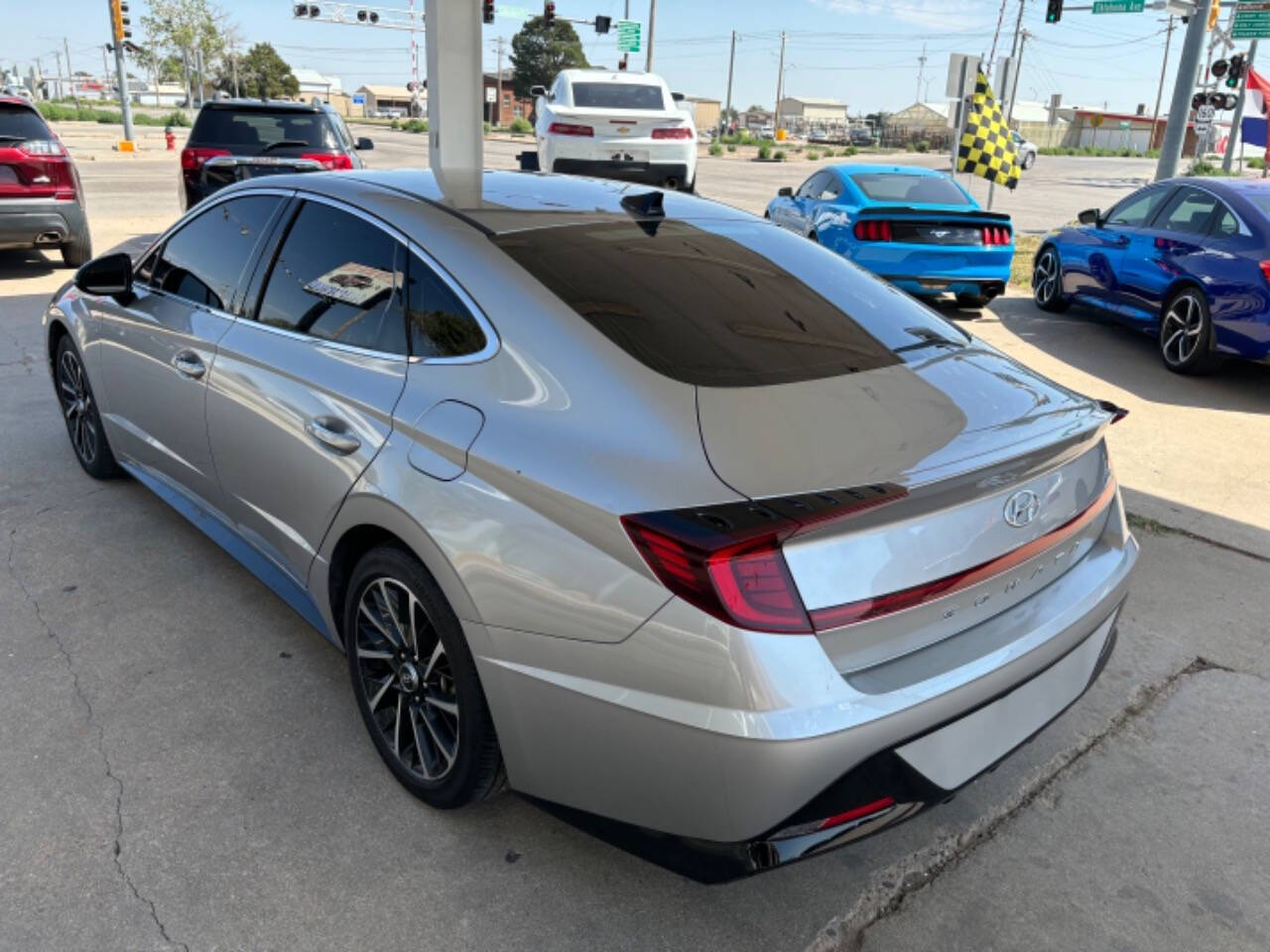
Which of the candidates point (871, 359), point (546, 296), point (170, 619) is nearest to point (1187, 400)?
point (871, 359)

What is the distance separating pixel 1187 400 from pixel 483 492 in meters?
6.33

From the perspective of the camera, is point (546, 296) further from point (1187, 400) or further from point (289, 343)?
point (1187, 400)

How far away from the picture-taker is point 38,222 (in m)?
9.38

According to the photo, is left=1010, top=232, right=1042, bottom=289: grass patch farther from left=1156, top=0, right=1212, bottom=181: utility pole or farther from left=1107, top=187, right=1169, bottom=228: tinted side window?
left=1156, top=0, right=1212, bottom=181: utility pole

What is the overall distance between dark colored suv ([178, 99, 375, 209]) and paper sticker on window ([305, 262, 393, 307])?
314 inches

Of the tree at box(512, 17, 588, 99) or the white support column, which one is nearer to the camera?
the white support column

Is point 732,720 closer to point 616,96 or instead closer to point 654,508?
point 654,508

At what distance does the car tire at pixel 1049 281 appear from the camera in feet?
31.2

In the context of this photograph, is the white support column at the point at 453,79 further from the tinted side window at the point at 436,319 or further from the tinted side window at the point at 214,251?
the tinted side window at the point at 436,319

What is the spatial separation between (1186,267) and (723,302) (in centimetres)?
620

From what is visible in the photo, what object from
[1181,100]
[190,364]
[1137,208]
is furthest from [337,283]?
[1181,100]

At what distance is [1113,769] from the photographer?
2.86m

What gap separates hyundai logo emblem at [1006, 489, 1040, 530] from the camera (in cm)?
212

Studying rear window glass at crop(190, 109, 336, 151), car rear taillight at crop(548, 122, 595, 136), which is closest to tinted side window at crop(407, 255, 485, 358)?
rear window glass at crop(190, 109, 336, 151)
